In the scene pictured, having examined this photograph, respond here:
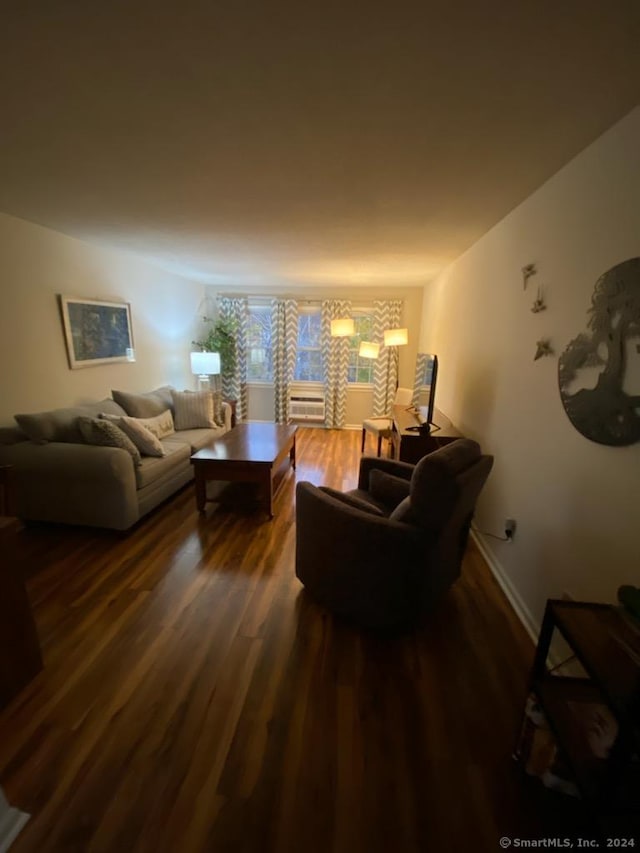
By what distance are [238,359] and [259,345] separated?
1.40ft

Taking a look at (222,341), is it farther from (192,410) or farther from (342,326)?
(342,326)

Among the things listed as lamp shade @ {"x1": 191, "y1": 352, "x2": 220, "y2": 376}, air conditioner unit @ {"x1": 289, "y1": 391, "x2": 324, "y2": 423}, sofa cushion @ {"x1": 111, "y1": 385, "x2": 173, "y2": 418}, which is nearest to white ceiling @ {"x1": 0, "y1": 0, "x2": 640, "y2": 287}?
sofa cushion @ {"x1": 111, "y1": 385, "x2": 173, "y2": 418}

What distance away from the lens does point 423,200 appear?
2104 millimetres

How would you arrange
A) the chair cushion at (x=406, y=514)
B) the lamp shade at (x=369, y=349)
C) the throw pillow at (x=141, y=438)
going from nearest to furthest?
1. the chair cushion at (x=406, y=514)
2. the throw pillow at (x=141, y=438)
3. the lamp shade at (x=369, y=349)

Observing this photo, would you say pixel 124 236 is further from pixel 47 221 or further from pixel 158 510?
pixel 158 510

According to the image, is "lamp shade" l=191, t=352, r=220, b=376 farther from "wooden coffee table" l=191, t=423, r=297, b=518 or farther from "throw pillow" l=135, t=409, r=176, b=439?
"wooden coffee table" l=191, t=423, r=297, b=518

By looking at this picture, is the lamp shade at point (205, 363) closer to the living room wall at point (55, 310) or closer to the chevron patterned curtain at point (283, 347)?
the living room wall at point (55, 310)

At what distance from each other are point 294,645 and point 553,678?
1072 mm

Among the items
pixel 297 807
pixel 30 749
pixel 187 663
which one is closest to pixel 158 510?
pixel 187 663

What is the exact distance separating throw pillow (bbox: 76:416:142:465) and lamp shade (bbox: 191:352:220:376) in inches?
91.0

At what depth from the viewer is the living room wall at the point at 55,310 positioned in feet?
8.82

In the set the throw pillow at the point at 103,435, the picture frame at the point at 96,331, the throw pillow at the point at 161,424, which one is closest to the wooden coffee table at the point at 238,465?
the throw pillow at the point at 103,435

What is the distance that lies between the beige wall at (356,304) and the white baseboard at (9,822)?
519 centimetres

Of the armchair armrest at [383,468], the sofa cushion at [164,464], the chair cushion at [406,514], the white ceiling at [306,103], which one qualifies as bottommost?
the sofa cushion at [164,464]
